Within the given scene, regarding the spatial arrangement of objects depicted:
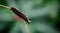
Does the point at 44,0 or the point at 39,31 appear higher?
the point at 44,0

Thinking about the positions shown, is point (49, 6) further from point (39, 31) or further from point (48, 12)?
point (39, 31)

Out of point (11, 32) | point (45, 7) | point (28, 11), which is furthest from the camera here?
point (45, 7)

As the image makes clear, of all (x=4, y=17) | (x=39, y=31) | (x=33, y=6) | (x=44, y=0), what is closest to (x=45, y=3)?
(x=44, y=0)

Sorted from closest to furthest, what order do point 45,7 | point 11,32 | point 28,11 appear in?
point 11,32 < point 28,11 < point 45,7

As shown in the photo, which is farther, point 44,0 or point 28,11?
point 44,0

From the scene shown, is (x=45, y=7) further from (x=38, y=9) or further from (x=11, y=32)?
(x=11, y=32)

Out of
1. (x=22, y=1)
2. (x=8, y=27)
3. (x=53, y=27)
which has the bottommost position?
(x=53, y=27)
